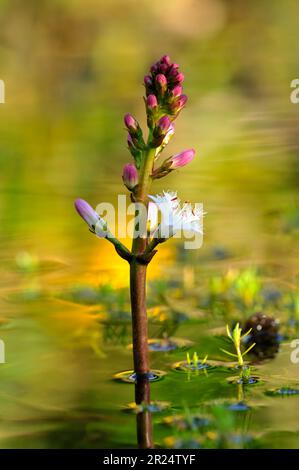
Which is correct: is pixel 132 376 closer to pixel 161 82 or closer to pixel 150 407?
pixel 150 407

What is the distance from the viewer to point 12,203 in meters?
4.22

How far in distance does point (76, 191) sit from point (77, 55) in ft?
6.18

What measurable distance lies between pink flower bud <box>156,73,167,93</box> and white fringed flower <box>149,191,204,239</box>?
25cm

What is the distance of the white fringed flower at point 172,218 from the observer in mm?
2006

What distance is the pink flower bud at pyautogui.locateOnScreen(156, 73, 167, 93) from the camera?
1995 mm

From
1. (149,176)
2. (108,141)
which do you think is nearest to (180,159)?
(149,176)

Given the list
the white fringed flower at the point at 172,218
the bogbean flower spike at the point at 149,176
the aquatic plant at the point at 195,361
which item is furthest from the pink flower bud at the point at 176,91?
the aquatic plant at the point at 195,361

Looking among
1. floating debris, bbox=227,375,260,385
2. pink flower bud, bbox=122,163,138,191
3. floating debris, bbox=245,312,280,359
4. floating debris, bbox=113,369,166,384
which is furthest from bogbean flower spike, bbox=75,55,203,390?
floating debris, bbox=245,312,280,359

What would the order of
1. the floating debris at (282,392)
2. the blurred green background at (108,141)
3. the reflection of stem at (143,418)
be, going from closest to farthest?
the reflection of stem at (143,418), the floating debris at (282,392), the blurred green background at (108,141)

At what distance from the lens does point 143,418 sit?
1854mm

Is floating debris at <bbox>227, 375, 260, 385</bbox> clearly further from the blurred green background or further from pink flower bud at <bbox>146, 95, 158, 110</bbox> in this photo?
pink flower bud at <bbox>146, 95, 158, 110</bbox>

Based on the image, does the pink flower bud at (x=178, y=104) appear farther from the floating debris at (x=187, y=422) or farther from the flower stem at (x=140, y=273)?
the floating debris at (x=187, y=422)

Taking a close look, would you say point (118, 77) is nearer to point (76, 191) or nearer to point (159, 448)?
point (76, 191)

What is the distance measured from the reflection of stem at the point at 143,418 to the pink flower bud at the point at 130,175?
47 cm
